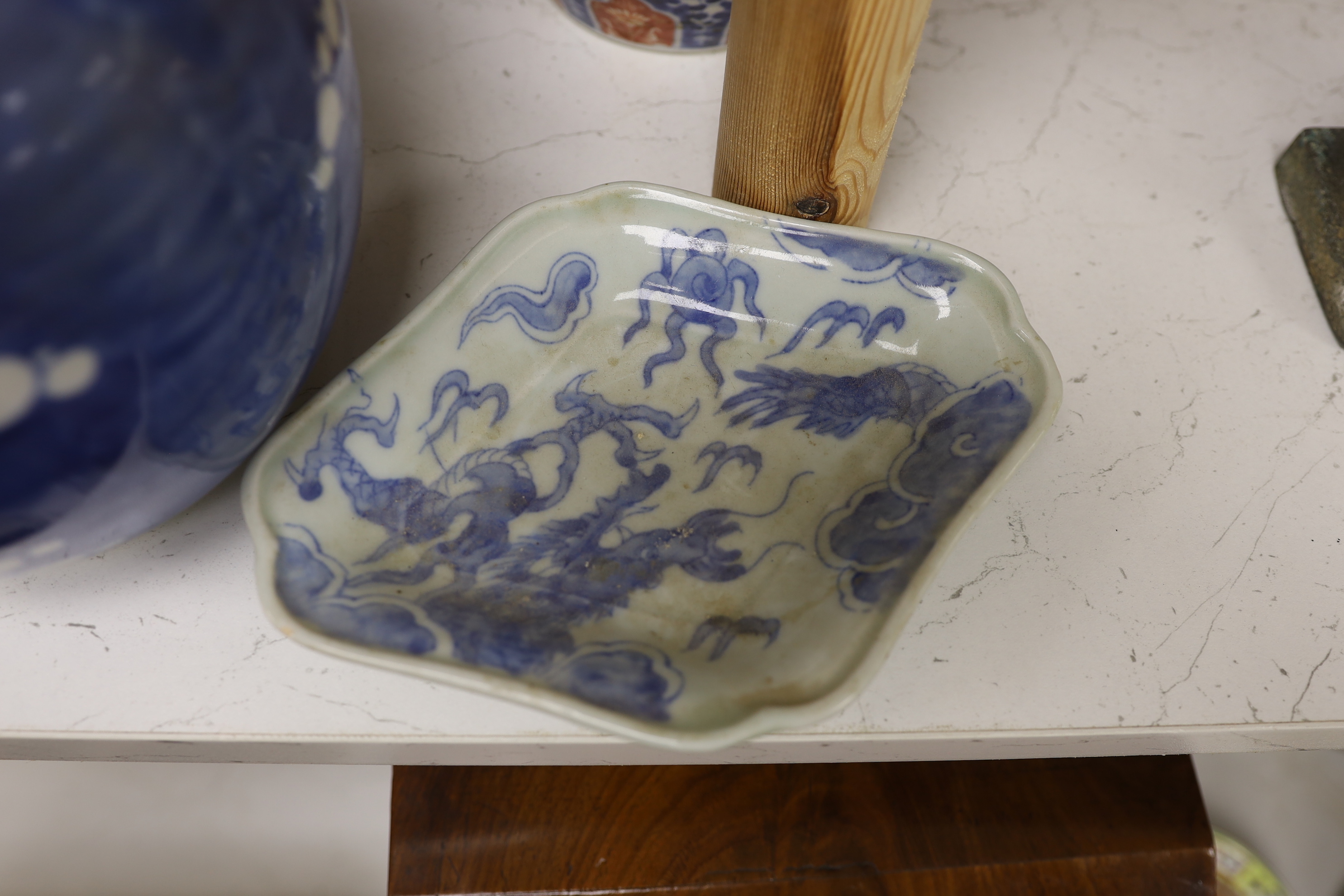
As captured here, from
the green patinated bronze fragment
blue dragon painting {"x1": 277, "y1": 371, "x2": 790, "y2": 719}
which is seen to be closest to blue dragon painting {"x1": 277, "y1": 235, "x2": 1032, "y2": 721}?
blue dragon painting {"x1": 277, "y1": 371, "x2": 790, "y2": 719}

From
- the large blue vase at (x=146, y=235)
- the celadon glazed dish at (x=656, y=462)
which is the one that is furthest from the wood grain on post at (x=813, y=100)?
the large blue vase at (x=146, y=235)

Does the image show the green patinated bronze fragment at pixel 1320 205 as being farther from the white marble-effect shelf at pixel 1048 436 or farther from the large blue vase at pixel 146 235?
the large blue vase at pixel 146 235

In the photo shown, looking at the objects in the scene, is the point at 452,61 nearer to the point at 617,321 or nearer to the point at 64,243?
the point at 617,321

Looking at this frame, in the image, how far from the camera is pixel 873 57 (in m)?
0.38

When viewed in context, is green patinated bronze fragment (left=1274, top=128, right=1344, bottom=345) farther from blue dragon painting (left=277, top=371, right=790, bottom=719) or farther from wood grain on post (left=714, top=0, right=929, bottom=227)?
blue dragon painting (left=277, top=371, right=790, bottom=719)

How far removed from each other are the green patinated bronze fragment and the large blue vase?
493mm

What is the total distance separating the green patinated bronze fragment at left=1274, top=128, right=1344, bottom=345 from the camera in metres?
0.50

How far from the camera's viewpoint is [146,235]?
241mm

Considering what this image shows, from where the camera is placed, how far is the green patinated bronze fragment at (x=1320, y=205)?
0.50 meters

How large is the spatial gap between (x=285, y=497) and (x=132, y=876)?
44 cm

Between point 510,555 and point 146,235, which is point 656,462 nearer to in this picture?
point 510,555

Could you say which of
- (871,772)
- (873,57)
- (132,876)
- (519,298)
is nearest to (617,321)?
(519,298)

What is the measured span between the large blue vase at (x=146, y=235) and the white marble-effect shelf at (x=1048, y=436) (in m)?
0.10

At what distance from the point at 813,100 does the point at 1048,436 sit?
19 centimetres
